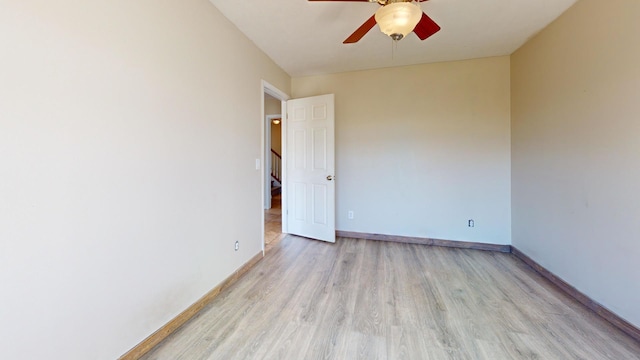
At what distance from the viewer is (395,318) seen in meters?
1.88

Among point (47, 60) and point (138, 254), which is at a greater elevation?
point (47, 60)

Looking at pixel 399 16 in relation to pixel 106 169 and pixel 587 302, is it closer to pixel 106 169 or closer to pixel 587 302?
pixel 106 169

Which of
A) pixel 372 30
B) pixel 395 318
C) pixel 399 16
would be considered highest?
pixel 372 30

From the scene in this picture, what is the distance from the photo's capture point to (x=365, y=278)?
2.52 meters

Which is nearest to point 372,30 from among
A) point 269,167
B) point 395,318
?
point 395,318

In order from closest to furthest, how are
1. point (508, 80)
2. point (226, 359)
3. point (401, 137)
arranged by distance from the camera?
point (226, 359)
point (508, 80)
point (401, 137)

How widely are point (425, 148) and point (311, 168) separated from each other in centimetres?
163

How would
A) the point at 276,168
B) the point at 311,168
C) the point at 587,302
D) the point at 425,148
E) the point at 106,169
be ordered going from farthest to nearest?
the point at 276,168
the point at 311,168
the point at 425,148
the point at 587,302
the point at 106,169

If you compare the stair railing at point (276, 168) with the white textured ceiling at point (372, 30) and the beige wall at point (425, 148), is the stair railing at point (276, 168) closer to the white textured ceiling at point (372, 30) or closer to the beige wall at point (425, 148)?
the beige wall at point (425, 148)

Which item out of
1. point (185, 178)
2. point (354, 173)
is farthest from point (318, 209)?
point (185, 178)

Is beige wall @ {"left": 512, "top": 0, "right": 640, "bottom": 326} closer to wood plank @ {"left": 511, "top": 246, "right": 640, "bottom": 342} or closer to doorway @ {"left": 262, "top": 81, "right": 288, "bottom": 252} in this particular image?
wood plank @ {"left": 511, "top": 246, "right": 640, "bottom": 342}

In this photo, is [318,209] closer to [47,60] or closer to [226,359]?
[226,359]

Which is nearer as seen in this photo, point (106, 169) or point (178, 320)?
point (106, 169)

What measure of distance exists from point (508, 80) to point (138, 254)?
4.24m
